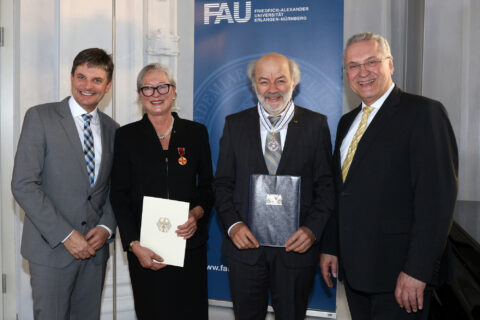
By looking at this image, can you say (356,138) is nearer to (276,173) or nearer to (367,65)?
(367,65)

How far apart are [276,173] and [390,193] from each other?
707mm

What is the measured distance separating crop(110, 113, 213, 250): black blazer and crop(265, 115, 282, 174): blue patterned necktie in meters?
0.51

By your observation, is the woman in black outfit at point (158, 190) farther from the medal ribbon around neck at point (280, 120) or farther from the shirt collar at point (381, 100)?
the shirt collar at point (381, 100)

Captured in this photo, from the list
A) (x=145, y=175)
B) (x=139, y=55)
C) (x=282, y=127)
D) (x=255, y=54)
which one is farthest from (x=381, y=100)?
(x=139, y=55)

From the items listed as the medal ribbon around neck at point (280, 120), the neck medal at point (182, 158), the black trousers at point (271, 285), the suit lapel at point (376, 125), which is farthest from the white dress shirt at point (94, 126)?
the suit lapel at point (376, 125)

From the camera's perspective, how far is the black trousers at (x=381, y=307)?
7.13 feet

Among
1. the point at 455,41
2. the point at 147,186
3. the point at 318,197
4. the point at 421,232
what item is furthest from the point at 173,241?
the point at 455,41

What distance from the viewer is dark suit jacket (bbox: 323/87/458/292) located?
79.8 inches

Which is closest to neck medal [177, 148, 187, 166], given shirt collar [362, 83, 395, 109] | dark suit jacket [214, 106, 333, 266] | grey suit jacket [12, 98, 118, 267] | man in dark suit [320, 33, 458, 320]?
dark suit jacket [214, 106, 333, 266]

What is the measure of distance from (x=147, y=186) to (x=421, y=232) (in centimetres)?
A: 164

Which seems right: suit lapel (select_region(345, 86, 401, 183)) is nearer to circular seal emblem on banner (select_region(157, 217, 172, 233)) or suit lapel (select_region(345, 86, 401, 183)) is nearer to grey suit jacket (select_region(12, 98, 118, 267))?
circular seal emblem on banner (select_region(157, 217, 172, 233))

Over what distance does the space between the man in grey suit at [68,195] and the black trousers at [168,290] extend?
0.91 feet

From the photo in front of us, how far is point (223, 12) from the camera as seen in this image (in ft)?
14.5

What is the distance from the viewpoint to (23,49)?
3.86 meters
